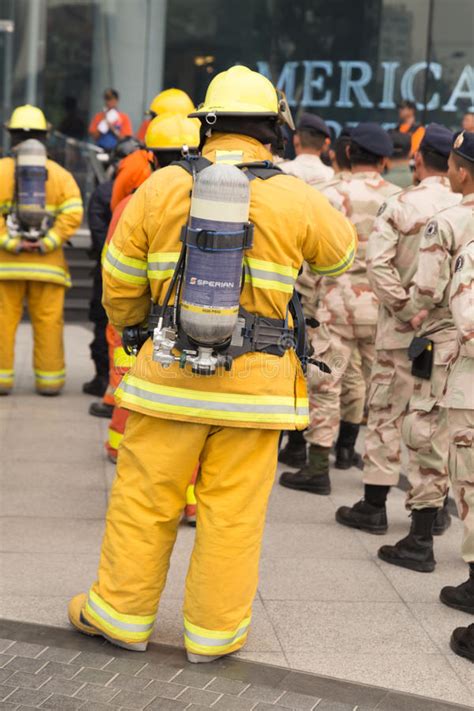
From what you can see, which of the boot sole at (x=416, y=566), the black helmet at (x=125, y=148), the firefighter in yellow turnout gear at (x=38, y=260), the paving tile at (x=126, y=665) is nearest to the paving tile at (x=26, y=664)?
the paving tile at (x=126, y=665)

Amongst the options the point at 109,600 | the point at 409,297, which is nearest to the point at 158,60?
the point at 409,297

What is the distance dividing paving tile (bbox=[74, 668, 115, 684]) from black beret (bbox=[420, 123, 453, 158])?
319 cm

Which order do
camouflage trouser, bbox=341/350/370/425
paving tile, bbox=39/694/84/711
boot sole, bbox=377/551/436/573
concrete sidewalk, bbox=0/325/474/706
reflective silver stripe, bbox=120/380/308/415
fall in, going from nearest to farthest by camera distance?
1. paving tile, bbox=39/694/84/711
2. reflective silver stripe, bbox=120/380/308/415
3. concrete sidewalk, bbox=0/325/474/706
4. boot sole, bbox=377/551/436/573
5. camouflage trouser, bbox=341/350/370/425

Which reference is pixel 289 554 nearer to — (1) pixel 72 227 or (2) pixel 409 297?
(2) pixel 409 297

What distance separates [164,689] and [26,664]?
1.72 ft

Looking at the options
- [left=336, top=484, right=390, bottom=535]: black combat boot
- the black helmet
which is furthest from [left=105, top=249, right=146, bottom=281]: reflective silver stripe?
the black helmet

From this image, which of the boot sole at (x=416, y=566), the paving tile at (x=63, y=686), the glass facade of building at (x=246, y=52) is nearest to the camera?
the paving tile at (x=63, y=686)

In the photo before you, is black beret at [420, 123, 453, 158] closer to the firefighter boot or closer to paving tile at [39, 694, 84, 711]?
Answer: the firefighter boot

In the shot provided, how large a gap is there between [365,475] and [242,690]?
2254mm

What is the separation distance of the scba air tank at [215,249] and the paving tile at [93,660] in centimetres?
131

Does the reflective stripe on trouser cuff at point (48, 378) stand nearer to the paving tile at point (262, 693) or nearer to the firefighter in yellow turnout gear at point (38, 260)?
the firefighter in yellow turnout gear at point (38, 260)

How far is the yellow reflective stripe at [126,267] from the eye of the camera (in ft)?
14.9

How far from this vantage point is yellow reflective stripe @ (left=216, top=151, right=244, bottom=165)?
4445 mm

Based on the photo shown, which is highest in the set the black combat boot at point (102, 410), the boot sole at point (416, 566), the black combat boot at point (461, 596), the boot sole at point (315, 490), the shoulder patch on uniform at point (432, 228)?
the shoulder patch on uniform at point (432, 228)
